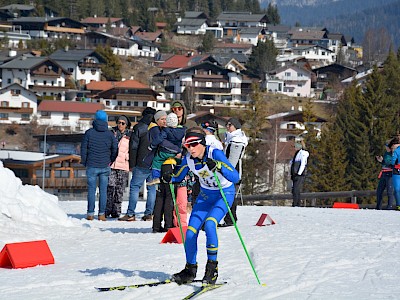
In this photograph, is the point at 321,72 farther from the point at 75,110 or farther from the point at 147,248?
the point at 147,248

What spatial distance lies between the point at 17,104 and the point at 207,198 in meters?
86.8

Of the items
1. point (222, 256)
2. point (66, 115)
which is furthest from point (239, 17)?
point (222, 256)

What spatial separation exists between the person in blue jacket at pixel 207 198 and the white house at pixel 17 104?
273 ft

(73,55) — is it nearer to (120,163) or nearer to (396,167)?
(396,167)

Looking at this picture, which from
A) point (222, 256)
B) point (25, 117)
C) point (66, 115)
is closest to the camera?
point (222, 256)

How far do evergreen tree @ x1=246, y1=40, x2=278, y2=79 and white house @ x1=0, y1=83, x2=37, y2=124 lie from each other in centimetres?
3870

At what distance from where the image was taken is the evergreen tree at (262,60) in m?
120

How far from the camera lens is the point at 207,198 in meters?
7.85

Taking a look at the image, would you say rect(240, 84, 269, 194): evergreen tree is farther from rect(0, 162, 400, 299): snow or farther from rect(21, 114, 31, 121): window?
rect(0, 162, 400, 299): snow

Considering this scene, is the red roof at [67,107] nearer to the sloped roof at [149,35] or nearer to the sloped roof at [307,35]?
the sloped roof at [149,35]

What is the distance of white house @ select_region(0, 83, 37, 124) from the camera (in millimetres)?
89375

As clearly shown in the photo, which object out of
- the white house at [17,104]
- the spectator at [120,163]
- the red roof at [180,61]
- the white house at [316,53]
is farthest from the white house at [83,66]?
the spectator at [120,163]

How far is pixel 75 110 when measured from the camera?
291 ft

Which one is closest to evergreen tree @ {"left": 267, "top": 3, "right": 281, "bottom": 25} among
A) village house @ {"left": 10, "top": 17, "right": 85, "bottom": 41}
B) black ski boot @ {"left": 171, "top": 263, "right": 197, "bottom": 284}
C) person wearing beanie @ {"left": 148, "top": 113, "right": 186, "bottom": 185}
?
village house @ {"left": 10, "top": 17, "right": 85, "bottom": 41}
